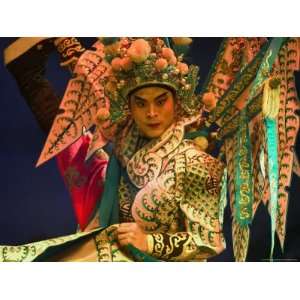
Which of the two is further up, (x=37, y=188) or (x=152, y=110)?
(x=152, y=110)

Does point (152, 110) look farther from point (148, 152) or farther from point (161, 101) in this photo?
point (148, 152)

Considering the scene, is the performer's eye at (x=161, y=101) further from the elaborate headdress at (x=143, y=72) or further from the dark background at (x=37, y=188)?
the dark background at (x=37, y=188)

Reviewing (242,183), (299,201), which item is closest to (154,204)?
(242,183)

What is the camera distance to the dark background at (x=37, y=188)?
3.84 meters

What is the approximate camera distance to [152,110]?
3836mm

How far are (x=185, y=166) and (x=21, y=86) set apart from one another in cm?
85

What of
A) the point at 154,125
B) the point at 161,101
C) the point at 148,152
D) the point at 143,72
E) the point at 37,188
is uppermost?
the point at 143,72

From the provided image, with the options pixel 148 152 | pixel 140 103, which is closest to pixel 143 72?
pixel 140 103

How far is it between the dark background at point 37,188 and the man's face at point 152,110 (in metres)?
0.19

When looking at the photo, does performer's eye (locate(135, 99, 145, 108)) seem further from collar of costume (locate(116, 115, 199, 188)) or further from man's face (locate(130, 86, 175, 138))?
collar of costume (locate(116, 115, 199, 188))

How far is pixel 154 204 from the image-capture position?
3824 millimetres

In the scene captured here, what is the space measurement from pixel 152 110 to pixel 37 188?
64 cm

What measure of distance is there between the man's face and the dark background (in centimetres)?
19

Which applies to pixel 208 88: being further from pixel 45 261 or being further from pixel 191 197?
pixel 45 261
